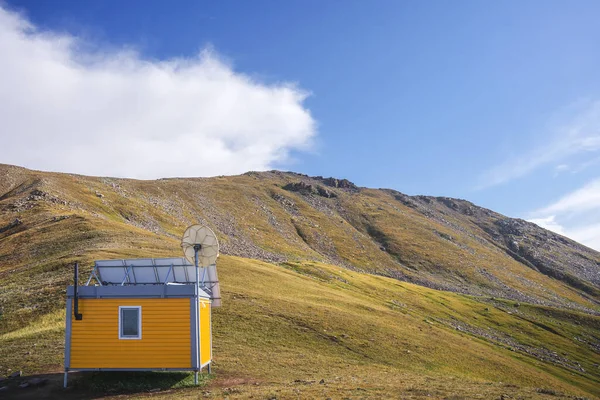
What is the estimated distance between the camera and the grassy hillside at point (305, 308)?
29.9 meters

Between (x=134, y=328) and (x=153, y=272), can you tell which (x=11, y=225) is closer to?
(x=153, y=272)

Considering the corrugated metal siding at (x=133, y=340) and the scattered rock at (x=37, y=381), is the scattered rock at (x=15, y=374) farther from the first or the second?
the corrugated metal siding at (x=133, y=340)

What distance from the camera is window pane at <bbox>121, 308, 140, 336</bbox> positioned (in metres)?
26.4

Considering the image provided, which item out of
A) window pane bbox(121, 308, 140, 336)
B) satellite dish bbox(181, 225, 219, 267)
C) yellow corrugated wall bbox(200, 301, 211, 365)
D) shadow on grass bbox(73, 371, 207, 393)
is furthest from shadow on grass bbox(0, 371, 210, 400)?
satellite dish bbox(181, 225, 219, 267)

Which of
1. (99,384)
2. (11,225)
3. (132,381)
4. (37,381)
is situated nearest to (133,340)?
(132,381)

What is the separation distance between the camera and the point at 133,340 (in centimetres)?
2623

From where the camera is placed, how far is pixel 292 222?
168125 millimetres

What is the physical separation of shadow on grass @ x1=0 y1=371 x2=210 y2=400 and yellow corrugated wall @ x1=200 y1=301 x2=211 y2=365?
1.22m

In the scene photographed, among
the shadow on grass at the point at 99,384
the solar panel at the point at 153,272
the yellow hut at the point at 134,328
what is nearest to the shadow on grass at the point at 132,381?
the shadow on grass at the point at 99,384

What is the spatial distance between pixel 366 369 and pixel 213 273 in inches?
546

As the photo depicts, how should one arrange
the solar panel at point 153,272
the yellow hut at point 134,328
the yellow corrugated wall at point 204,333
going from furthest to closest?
the solar panel at point 153,272 < the yellow corrugated wall at point 204,333 < the yellow hut at point 134,328

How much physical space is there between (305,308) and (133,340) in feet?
84.6

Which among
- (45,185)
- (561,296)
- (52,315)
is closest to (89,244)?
(52,315)

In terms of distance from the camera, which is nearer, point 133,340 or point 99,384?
point 99,384
